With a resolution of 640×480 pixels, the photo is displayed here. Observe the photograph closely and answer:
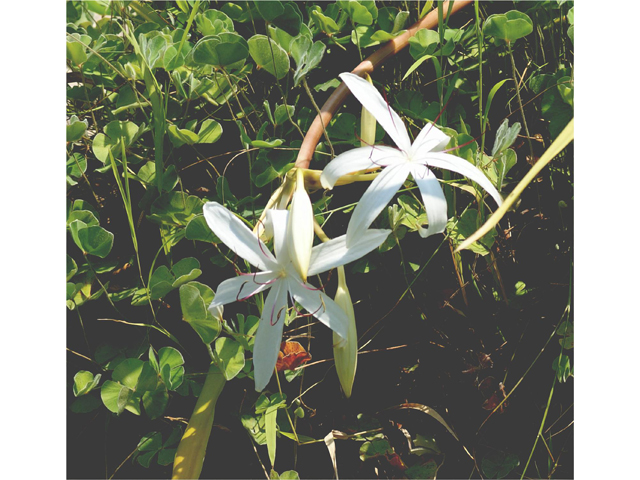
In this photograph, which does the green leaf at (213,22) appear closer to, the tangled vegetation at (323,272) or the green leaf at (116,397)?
the tangled vegetation at (323,272)

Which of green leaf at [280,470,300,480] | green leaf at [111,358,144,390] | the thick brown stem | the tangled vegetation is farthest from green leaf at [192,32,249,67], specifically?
green leaf at [280,470,300,480]

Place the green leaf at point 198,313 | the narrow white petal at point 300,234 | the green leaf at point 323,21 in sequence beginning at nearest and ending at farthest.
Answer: the narrow white petal at point 300,234
the green leaf at point 198,313
the green leaf at point 323,21

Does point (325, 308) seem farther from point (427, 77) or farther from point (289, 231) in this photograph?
point (427, 77)

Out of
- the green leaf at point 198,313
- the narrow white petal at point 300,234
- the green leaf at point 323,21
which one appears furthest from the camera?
the green leaf at point 323,21

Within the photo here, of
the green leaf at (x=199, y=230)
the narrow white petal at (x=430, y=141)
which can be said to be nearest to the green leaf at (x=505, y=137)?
the narrow white petal at (x=430, y=141)

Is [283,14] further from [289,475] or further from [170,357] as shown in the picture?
[289,475]

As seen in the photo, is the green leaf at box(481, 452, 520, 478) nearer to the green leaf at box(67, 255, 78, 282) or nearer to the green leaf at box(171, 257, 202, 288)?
the green leaf at box(171, 257, 202, 288)

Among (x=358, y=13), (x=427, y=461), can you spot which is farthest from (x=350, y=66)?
(x=427, y=461)

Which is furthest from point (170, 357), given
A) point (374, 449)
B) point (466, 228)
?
point (466, 228)
